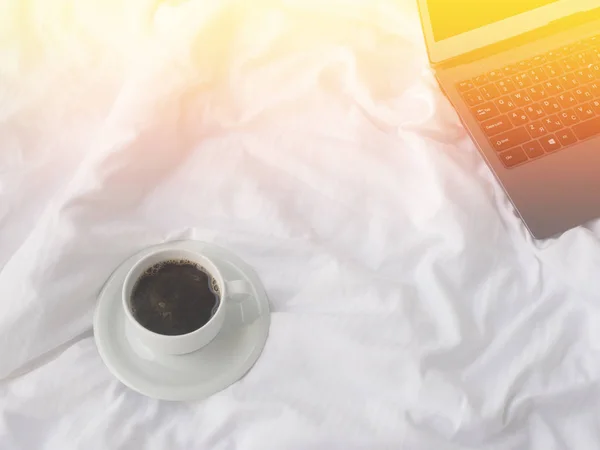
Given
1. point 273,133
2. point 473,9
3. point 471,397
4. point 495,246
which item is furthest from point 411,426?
point 473,9

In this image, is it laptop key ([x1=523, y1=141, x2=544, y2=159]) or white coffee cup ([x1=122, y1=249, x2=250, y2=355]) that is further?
laptop key ([x1=523, y1=141, x2=544, y2=159])

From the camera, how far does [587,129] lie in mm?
651

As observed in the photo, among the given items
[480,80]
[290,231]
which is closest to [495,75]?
[480,80]

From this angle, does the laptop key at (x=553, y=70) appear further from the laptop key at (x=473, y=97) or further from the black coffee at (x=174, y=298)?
the black coffee at (x=174, y=298)

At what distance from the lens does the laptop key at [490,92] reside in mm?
672

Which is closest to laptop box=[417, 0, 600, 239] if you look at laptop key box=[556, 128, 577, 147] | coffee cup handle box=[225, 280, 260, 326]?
laptop key box=[556, 128, 577, 147]

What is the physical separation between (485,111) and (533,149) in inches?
2.5

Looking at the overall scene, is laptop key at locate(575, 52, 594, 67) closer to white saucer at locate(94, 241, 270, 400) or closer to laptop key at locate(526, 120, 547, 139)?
laptop key at locate(526, 120, 547, 139)

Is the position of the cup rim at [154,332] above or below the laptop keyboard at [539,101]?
above

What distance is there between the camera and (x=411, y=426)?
50 centimetres

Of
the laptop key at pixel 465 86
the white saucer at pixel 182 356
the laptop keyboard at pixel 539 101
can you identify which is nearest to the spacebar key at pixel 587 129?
the laptop keyboard at pixel 539 101

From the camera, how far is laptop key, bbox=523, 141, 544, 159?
63cm

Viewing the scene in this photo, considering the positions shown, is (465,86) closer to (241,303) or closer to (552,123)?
(552,123)

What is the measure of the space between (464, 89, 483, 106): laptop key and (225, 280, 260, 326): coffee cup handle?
0.30 m
